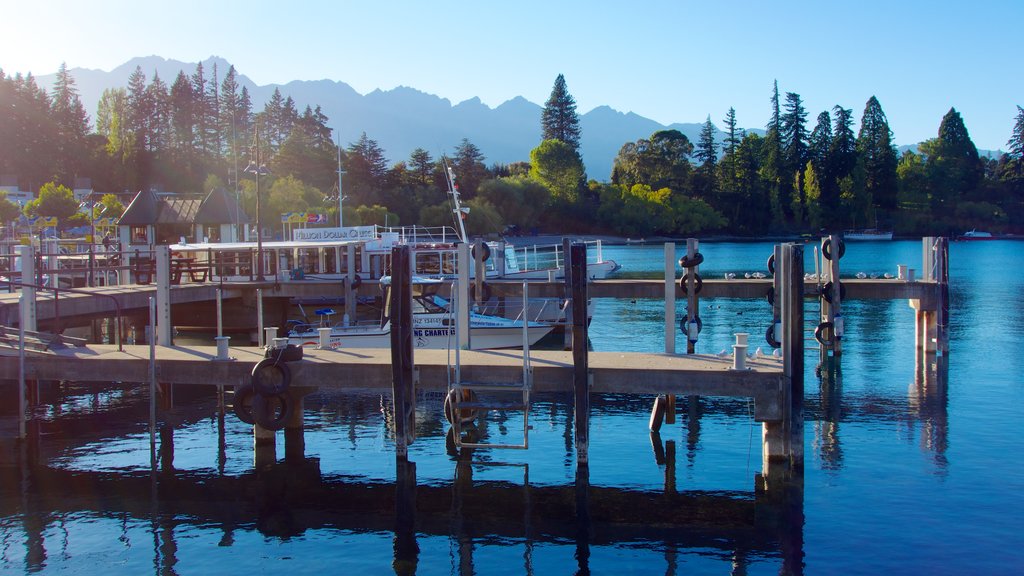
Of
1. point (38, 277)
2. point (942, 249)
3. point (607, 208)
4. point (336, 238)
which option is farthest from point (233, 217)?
point (607, 208)

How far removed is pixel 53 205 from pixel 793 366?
7884cm

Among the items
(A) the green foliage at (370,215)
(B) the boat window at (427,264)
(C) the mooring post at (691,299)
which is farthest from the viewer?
(A) the green foliage at (370,215)

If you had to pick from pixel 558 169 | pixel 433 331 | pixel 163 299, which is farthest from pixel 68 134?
pixel 163 299

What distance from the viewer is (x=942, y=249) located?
95.7ft

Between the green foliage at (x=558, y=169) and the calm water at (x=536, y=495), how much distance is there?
111603 mm

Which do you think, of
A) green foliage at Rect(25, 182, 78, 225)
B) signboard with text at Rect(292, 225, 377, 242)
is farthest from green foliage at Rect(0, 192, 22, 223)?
signboard with text at Rect(292, 225, 377, 242)

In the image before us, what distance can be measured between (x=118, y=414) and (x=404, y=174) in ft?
314

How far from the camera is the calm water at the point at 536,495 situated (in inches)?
547

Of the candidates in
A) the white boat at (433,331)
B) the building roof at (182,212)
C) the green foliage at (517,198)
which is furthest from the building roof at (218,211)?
the green foliage at (517,198)

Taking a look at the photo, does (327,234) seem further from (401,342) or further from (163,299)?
(401,342)

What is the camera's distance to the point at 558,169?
138125 mm

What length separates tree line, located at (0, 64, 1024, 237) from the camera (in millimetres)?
111125

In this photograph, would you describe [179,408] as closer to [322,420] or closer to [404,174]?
[322,420]

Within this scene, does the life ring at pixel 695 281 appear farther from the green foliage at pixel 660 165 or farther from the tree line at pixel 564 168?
the green foliage at pixel 660 165
